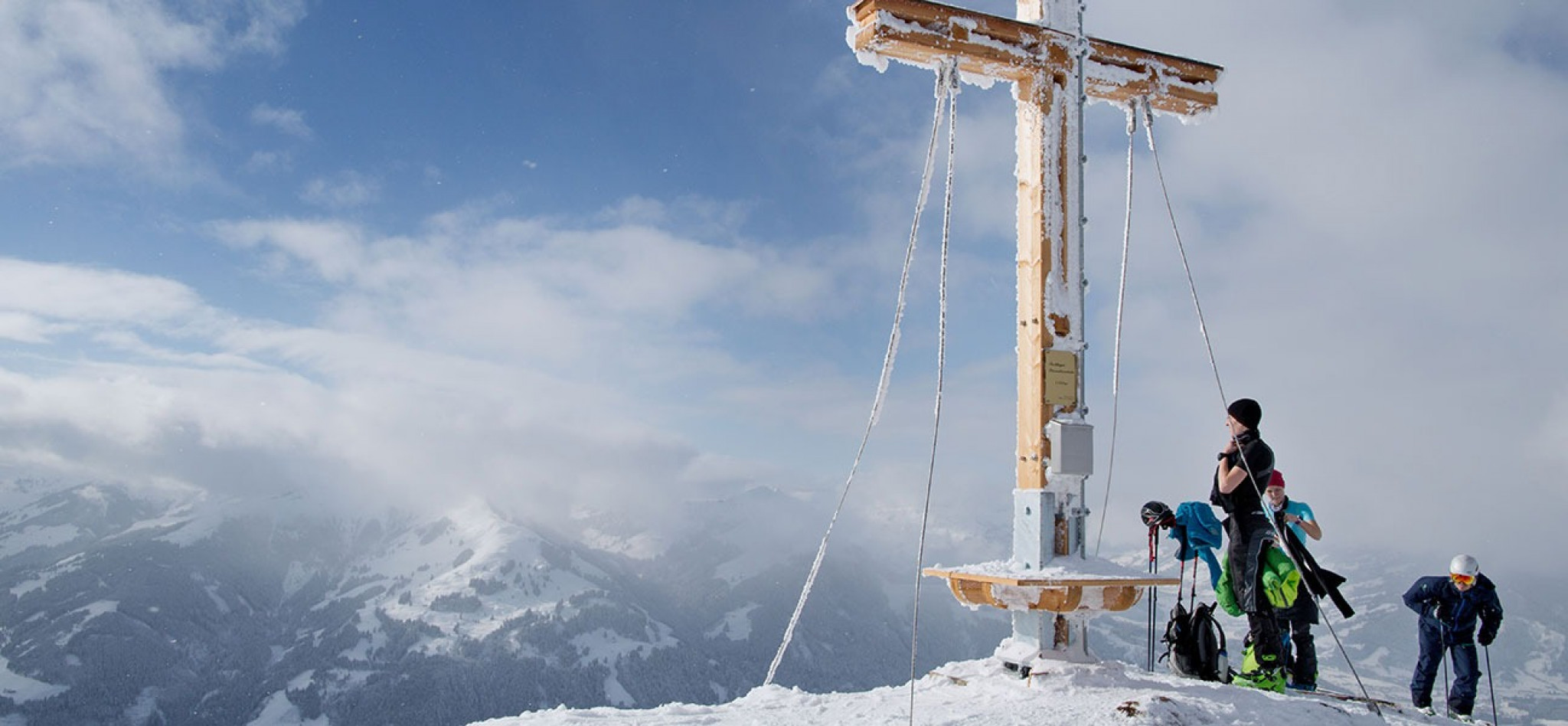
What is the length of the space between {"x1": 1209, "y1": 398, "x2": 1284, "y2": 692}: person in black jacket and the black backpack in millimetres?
301

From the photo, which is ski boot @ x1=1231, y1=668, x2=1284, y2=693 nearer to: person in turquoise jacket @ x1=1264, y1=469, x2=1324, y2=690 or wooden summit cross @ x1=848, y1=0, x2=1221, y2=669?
person in turquoise jacket @ x1=1264, y1=469, x2=1324, y2=690

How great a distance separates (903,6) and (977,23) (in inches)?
30.1

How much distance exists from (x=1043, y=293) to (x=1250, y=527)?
108 inches

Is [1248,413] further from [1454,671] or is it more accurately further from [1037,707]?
[1454,671]

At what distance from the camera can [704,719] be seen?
683 cm

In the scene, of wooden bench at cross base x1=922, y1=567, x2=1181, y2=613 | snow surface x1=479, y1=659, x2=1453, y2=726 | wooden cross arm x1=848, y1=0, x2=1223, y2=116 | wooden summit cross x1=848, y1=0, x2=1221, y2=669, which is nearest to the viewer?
snow surface x1=479, y1=659, x2=1453, y2=726

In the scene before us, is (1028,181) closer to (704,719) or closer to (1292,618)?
(1292,618)

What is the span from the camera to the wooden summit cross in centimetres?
764

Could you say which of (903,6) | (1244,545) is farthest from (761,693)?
(903,6)

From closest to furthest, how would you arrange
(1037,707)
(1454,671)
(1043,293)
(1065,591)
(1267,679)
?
(1037,707), (1065,591), (1267,679), (1043,293), (1454,671)

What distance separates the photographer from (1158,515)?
8656 millimetres

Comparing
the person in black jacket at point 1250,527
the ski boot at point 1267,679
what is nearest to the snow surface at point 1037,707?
the ski boot at point 1267,679

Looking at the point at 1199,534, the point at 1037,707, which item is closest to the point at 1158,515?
the point at 1199,534

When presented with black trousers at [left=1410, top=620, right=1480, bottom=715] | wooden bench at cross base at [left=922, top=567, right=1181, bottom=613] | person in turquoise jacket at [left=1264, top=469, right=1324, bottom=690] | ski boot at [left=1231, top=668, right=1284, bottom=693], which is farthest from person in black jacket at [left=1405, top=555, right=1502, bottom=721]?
wooden bench at cross base at [left=922, top=567, right=1181, bottom=613]
